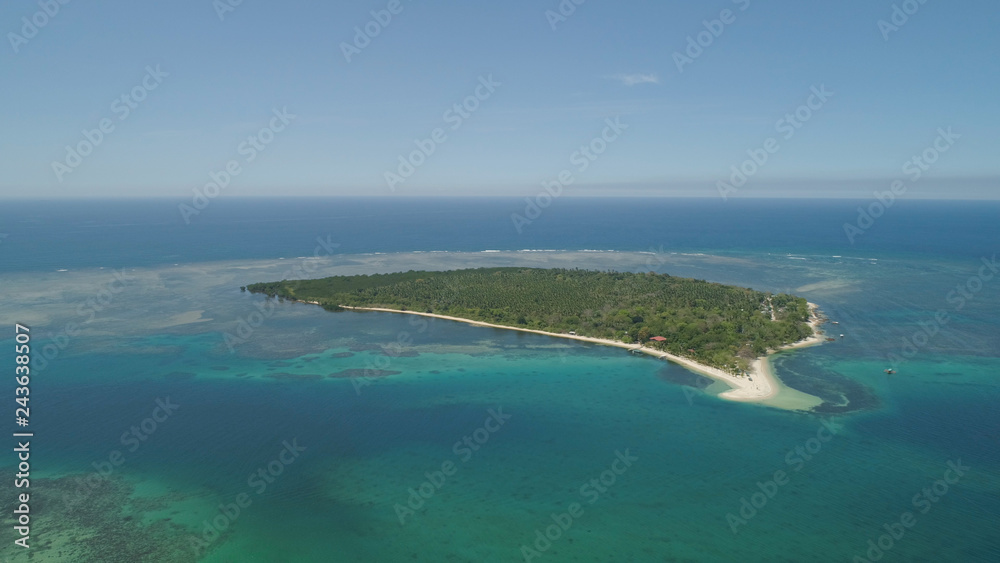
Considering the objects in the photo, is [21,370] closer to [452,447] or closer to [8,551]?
[8,551]

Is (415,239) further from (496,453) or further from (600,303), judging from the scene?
(496,453)

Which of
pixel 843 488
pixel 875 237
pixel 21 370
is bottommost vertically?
pixel 21 370

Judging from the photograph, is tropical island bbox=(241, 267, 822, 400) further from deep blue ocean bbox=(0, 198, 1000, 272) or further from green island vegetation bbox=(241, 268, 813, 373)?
deep blue ocean bbox=(0, 198, 1000, 272)

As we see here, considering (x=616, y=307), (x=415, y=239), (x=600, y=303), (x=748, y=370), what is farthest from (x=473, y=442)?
(x=415, y=239)

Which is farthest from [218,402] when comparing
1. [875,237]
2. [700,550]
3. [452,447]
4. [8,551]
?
[875,237]

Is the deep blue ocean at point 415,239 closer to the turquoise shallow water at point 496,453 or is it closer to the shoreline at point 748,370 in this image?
the turquoise shallow water at point 496,453

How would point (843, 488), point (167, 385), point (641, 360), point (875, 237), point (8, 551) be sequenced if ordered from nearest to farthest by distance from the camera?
point (8, 551) < point (843, 488) < point (167, 385) < point (641, 360) < point (875, 237)

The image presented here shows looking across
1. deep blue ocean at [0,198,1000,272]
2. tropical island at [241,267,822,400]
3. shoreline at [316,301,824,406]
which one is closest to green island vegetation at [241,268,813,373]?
tropical island at [241,267,822,400]
